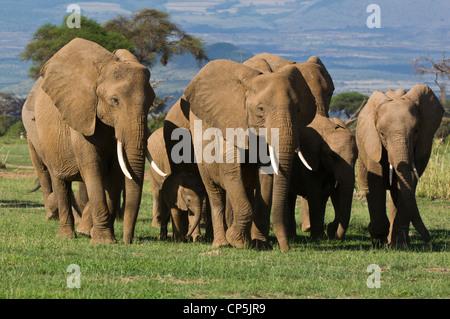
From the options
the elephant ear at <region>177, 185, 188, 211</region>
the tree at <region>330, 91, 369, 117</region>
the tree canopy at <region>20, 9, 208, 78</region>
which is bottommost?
the tree at <region>330, 91, 369, 117</region>

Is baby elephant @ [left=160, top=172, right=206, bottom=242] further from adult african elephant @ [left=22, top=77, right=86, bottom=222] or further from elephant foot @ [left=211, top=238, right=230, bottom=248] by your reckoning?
adult african elephant @ [left=22, top=77, right=86, bottom=222]

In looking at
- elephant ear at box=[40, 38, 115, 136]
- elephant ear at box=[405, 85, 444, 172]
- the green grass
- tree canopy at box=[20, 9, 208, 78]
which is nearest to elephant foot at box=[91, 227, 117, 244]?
the green grass

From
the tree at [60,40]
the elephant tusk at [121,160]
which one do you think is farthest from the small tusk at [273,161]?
the tree at [60,40]

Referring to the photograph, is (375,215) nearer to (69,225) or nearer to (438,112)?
(438,112)

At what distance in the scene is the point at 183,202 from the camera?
37.8 ft

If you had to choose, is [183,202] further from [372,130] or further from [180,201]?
[372,130]

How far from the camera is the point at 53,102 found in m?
11.4

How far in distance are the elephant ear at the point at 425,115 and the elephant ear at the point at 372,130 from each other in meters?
0.38

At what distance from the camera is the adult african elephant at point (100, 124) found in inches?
414

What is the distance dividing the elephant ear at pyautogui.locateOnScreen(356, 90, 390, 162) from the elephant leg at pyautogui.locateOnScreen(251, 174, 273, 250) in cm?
200

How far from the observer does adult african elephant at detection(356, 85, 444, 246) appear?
11.2 meters

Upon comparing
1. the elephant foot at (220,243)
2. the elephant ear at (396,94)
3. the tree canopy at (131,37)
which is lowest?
the tree canopy at (131,37)

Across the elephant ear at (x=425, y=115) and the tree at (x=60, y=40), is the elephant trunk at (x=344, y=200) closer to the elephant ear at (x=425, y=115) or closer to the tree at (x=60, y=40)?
the elephant ear at (x=425, y=115)

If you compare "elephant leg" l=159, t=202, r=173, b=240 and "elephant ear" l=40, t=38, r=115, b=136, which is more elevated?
"elephant ear" l=40, t=38, r=115, b=136
